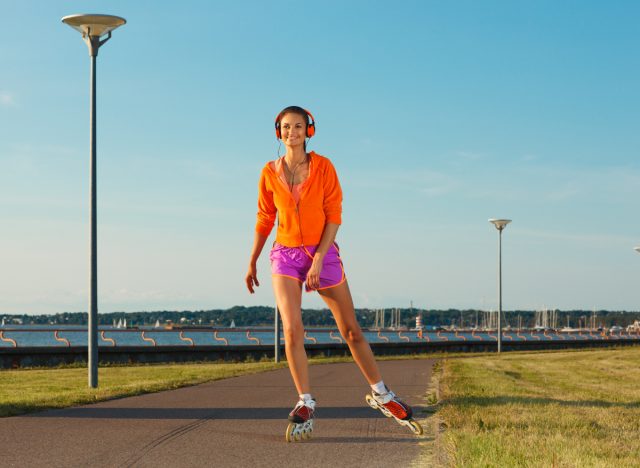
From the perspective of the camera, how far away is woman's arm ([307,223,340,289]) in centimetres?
667

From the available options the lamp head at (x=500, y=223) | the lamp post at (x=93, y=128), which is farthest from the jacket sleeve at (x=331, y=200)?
the lamp head at (x=500, y=223)

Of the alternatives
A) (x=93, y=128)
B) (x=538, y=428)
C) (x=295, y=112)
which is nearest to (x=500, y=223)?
(x=93, y=128)

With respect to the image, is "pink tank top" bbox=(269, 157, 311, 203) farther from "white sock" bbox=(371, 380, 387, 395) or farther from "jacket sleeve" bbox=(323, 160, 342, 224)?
"white sock" bbox=(371, 380, 387, 395)

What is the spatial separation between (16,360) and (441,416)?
2173 cm

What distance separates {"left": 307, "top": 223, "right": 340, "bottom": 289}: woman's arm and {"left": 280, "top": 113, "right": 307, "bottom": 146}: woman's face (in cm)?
71

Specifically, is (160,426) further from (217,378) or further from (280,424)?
(217,378)

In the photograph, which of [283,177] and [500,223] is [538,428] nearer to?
[283,177]

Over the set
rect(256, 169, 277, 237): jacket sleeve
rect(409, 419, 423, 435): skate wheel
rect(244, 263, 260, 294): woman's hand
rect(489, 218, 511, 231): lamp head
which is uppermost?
rect(489, 218, 511, 231): lamp head

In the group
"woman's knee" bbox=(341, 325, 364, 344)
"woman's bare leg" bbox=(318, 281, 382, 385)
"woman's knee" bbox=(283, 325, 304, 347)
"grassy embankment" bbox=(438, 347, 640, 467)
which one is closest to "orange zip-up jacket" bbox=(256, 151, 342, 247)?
"woman's bare leg" bbox=(318, 281, 382, 385)

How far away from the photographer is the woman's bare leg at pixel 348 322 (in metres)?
6.96

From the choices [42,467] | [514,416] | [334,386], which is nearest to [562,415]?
[514,416]

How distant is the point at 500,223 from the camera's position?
41219mm

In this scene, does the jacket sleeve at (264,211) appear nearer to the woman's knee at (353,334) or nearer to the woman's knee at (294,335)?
the woman's knee at (294,335)

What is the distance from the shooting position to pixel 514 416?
8.51 meters
